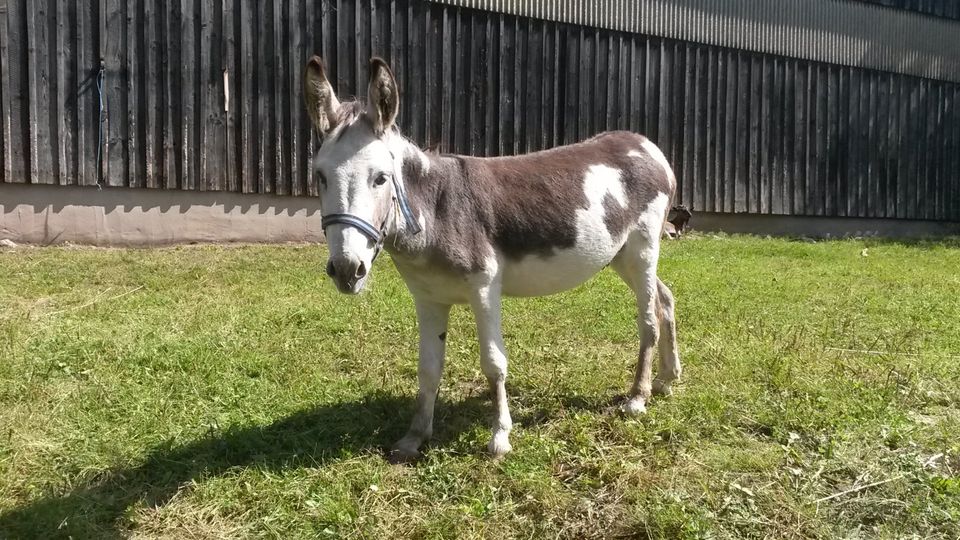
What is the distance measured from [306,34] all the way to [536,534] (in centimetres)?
1049

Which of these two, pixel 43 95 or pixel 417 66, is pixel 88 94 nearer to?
pixel 43 95

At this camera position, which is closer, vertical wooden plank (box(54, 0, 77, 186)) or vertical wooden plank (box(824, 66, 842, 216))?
vertical wooden plank (box(54, 0, 77, 186))

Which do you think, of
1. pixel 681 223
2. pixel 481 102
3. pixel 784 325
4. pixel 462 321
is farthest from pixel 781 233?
pixel 462 321

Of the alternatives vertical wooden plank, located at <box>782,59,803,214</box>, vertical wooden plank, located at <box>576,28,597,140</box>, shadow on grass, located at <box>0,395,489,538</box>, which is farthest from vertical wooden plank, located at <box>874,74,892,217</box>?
shadow on grass, located at <box>0,395,489,538</box>

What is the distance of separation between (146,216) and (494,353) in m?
8.61

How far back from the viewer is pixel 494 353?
4160 mm

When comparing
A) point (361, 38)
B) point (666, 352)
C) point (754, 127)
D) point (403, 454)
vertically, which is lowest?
point (403, 454)

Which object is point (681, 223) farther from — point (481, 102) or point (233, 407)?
point (233, 407)

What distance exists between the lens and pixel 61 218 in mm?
10516

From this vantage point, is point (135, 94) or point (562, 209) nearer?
point (562, 209)

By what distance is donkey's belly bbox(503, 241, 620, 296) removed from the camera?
428 cm

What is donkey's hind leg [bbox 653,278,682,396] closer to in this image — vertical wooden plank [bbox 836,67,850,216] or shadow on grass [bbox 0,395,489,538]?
shadow on grass [bbox 0,395,489,538]

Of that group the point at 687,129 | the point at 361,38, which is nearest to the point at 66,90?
the point at 361,38

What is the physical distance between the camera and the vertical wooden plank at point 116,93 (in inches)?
420
